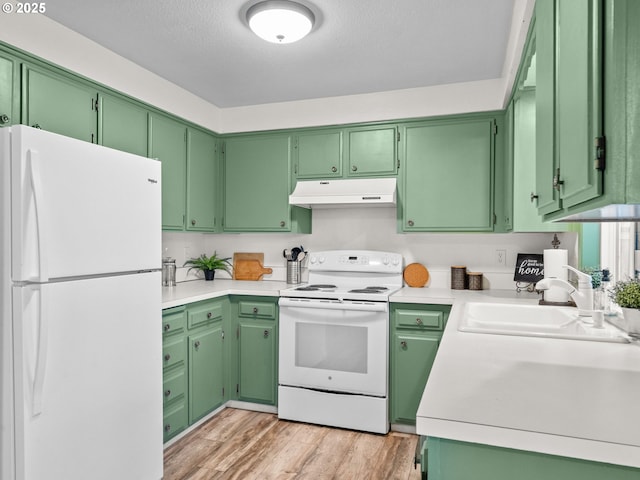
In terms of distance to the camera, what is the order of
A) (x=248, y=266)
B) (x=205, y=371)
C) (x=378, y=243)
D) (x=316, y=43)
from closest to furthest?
1. (x=316, y=43)
2. (x=205, y=371)
3. (x=378, y=243)
4. (x=248, y=266)

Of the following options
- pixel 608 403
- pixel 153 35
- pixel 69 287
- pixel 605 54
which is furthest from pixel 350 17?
pixel 608 403

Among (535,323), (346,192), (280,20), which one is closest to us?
(280,20)

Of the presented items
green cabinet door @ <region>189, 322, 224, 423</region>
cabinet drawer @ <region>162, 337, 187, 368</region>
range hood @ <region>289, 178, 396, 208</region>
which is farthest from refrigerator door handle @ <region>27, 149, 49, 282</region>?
range hood @ <region>289, 178, 396, 208</region>

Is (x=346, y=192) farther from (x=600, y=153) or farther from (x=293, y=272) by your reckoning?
(x=600, y=153)

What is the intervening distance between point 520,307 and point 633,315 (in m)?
0.75

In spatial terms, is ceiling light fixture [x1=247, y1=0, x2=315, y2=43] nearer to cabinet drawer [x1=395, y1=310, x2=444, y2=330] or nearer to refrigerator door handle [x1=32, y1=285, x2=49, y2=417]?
refrigerator door handle [x1=32, y1=285, x2=49, y2=417]

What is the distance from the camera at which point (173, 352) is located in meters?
2.66

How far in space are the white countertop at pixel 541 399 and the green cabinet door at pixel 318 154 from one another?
216cm

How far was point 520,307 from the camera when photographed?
2.31 metres

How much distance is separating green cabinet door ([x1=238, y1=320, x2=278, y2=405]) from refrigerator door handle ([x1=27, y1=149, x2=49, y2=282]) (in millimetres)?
1778

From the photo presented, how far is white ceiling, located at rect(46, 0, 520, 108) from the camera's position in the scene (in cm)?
212

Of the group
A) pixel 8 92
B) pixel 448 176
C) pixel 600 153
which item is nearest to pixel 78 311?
pixel 8 92

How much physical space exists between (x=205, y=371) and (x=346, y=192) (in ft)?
5.31

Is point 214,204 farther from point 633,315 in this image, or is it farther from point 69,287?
point 633,315
